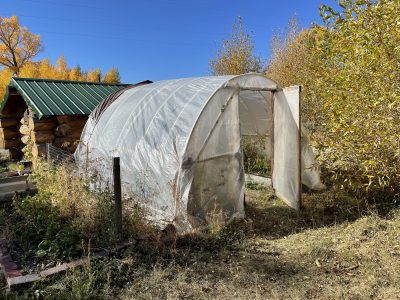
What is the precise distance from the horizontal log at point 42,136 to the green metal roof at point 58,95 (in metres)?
0.55

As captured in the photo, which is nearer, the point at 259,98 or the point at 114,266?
the point at 114,266

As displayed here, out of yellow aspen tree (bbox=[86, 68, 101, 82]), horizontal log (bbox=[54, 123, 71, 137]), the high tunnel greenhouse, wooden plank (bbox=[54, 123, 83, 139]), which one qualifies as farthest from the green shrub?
yellow aspen tree (bbox=[86, 68, 101, 82])

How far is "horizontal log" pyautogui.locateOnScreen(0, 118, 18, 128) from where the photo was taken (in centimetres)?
1116

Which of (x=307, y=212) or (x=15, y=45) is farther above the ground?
(x=15, y=45)

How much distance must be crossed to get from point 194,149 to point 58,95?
19.9ft

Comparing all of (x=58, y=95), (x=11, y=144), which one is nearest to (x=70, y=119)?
(x=58, y=95)

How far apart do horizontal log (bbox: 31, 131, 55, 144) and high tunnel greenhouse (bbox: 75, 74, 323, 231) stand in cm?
224

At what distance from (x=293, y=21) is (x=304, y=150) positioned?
33.0 ft

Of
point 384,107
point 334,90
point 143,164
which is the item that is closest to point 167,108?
point 143,164

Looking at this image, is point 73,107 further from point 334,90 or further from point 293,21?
point 293,21

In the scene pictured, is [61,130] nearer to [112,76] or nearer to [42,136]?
[42,136]

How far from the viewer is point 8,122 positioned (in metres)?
11.3

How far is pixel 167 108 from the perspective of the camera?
19.9 feet

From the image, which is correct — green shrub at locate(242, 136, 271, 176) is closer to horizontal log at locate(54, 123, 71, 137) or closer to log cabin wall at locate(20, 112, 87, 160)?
log cabin wall at locate(20, 112, 87, 160)
